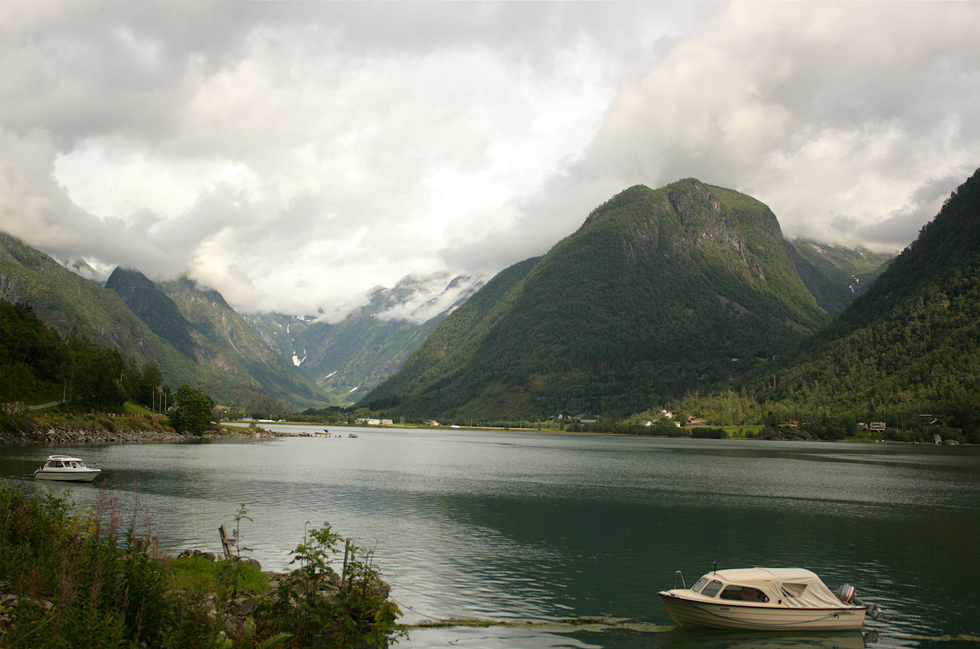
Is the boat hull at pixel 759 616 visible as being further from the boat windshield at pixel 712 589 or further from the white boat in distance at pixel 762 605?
the boat windshield at pixel 712 589

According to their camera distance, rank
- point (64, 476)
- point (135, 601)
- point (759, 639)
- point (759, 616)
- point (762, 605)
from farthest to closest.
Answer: point (64, 476), point (759, 616), point (762, 605), point (759, 639), point (135, 601)

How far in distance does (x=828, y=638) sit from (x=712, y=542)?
18.2m

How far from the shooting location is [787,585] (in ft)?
91.2

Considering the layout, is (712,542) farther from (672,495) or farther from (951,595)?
(672,495)

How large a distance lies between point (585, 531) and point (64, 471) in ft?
168

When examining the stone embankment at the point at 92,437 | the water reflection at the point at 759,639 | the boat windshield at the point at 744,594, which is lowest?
the stone embankment at the point at 92,437

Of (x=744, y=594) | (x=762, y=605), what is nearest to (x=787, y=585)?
(x=762, y=605)

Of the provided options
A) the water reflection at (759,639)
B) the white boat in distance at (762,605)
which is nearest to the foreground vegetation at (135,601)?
the water reflection at (759,639)

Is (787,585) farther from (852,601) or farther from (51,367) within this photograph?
(51,367)

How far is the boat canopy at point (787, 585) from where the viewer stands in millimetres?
27422

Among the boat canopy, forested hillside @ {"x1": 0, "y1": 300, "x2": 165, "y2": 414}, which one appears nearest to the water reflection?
the boat canopy

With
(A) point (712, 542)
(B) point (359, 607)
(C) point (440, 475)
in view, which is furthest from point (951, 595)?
(C) point (440, 475)

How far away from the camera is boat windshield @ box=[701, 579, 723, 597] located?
89.3ft

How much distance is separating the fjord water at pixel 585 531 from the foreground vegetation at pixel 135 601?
314 inches
